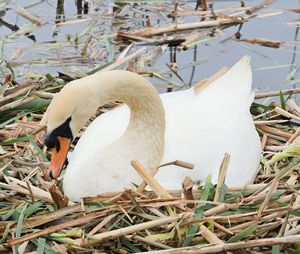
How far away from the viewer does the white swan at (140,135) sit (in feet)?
13.1

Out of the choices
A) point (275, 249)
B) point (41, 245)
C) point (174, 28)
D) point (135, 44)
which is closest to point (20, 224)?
point (41, 245)

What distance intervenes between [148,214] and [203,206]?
228mm

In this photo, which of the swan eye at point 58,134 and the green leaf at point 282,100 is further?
the green leaf at point 282,100

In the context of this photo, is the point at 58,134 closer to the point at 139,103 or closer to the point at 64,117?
the point at 64,117

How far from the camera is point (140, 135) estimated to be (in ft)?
14.0

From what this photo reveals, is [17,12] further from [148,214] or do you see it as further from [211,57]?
[148,214]

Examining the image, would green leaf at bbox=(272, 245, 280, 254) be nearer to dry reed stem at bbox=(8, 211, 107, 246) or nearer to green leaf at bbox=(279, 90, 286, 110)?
dry reed stem at bbox=(8, 211, 107, 246)

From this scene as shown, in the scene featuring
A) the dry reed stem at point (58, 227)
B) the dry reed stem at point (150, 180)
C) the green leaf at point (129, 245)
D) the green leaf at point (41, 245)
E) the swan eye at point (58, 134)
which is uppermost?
the swan eye at point (58, 134)

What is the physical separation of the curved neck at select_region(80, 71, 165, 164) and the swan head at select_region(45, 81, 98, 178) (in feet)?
0.39

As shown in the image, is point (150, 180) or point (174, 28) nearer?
point (150, 180)

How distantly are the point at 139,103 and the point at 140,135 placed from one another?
15 centimetres

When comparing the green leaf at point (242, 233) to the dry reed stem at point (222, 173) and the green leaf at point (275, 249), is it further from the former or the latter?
the dry reed stem at point (222, 173)

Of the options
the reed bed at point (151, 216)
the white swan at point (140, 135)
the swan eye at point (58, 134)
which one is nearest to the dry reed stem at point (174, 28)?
the white swan at point (140, 135)

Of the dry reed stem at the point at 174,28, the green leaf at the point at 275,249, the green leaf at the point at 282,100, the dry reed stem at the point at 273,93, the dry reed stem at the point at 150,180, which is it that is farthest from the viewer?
the dry reed stem at the point at 174,28
